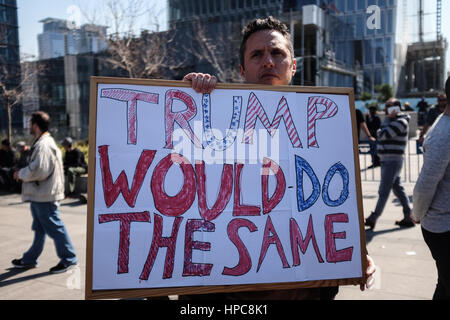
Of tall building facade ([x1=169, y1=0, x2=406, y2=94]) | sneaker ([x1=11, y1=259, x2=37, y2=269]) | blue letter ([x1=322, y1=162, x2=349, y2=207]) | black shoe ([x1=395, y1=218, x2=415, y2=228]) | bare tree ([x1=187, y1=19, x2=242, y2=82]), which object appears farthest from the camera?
bare tree ([x1=187, y1=19, x2=242, y2=82])

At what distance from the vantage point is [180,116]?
70.4 inches

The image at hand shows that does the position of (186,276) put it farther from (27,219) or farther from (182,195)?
(27,219)

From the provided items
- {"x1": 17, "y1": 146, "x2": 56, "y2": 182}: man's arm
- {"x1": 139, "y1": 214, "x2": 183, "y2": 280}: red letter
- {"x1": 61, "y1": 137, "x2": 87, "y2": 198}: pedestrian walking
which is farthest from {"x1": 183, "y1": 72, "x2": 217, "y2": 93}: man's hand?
{"x1": 61, "y1": 137, "x2": 87, "y2": 198}: pedestrian walking

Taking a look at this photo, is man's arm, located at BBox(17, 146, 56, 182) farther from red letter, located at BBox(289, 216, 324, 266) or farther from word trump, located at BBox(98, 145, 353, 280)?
red letter, located at BBox(289, 216, 324, 266)

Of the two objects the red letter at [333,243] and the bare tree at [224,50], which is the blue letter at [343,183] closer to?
the red letter at [333,243]

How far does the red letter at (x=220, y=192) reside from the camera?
1.73 m

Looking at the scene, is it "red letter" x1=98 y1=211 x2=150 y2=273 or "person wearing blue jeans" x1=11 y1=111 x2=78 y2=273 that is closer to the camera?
"red letter" x1=98 y1=211 x2=150 y2=273

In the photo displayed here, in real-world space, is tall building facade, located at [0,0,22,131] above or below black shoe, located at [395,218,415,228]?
above

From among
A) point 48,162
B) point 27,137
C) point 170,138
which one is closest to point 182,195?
point 170,138

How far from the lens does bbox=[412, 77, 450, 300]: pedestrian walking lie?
2.35 meters

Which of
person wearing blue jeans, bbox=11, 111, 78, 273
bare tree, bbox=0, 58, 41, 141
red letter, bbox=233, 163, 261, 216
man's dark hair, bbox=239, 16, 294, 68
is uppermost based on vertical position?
bare tree, bbox=0, 58, 41, 141

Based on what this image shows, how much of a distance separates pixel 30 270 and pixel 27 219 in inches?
131

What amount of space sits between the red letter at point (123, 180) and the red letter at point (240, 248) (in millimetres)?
430

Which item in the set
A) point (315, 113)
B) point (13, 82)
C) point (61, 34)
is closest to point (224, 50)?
point (61, 34)
